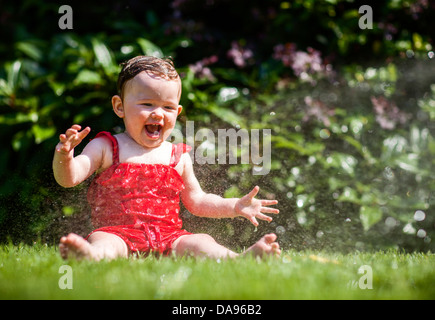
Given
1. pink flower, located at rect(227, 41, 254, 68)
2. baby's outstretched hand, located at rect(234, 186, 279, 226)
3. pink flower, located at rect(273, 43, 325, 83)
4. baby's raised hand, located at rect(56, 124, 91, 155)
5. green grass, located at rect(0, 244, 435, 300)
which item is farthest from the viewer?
pink flower, located at rect(227, 41, 254, 68)

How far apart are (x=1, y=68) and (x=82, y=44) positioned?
740mm

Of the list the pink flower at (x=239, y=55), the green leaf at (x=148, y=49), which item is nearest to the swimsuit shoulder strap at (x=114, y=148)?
the green leaf at (x=148, y=49)

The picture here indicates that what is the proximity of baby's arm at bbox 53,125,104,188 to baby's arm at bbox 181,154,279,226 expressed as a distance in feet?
1.43

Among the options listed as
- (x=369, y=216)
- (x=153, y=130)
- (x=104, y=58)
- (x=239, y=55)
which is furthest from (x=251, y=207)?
(x=239, y=55)

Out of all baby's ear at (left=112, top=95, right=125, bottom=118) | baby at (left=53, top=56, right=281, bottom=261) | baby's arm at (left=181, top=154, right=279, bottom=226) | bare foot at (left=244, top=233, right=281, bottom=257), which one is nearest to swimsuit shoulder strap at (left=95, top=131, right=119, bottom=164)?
baby at (left=53, top=56, right=281, bottom=261)

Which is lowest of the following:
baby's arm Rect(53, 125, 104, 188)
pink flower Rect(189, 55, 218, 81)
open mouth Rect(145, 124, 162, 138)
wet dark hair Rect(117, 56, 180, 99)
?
baby's arm Rect(53, 125, 104, 188)

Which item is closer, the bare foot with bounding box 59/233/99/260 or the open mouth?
the bare foot with bounding box 59/233/99/260

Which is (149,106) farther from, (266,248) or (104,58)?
(104,58)

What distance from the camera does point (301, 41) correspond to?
3.73 m

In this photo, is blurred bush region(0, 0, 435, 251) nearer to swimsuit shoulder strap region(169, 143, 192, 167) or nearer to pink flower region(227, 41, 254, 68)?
pink flower region(227, 41, 254, 68)

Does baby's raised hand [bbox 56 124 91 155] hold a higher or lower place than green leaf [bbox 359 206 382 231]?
higher

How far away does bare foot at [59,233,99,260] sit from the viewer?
1.82 meters
